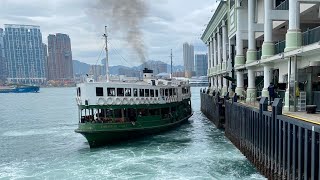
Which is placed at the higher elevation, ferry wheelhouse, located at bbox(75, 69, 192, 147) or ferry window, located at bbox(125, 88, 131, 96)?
ferry window, located at bbox(125, 88, 131, 96)

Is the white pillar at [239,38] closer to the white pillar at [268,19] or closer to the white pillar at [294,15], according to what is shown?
the white pillar at [268,19]

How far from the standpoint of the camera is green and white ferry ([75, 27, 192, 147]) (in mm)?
24484

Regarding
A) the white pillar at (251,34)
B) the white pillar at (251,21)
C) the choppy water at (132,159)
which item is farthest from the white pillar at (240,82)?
the white pillar at (251,21)

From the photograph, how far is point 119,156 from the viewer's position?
72.3 ft

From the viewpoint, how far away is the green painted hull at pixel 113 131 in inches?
944

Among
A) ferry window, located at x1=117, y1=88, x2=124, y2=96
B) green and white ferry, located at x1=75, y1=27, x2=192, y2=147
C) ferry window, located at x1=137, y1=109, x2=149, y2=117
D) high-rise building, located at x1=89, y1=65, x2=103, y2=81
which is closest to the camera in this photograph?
green and white ferry, located at x1=75, y1=27, x2=192, y2=147

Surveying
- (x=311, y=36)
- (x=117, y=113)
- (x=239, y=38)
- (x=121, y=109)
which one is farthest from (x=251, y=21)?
(x=117, y=113)

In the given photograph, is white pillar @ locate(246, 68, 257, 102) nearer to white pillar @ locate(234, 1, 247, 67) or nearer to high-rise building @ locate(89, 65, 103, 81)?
white pillar @ locate(234, 1, 247, 67)

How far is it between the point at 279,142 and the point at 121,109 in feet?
53.9

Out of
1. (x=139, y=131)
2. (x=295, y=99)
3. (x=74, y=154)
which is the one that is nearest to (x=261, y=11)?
(x=295, y=99)

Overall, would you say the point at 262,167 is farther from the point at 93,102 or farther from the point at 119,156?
the point at 93,102

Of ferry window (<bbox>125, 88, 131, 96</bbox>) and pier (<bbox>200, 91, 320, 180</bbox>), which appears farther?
ferry window (<bbox>125, 88, 131, 96</bbox>)

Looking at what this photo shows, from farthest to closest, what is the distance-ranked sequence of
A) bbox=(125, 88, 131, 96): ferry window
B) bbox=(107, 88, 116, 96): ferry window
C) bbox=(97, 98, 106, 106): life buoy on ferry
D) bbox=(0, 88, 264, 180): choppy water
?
bbox=(125, 88, 131, 96): ferry window < bbox=(107, 88, 116, 96): ferry window < bbox=(97, 98, 106, 106): life buoy on ferry < bbox=(0, 88, 264, 180): choppy water

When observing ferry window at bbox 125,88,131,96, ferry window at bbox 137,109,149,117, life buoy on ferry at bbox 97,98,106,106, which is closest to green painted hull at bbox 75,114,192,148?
ferry window at bbox 137,109,149,117
